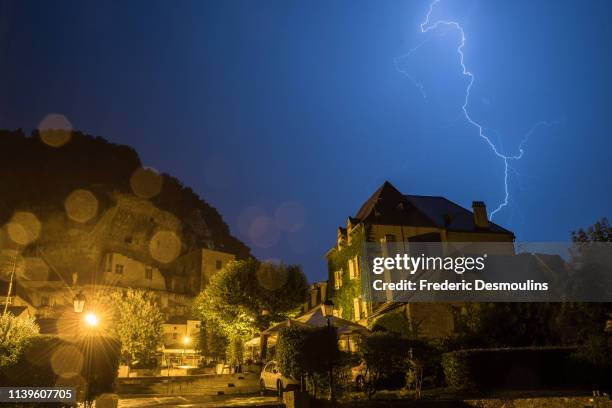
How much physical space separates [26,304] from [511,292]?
55457 millimetres

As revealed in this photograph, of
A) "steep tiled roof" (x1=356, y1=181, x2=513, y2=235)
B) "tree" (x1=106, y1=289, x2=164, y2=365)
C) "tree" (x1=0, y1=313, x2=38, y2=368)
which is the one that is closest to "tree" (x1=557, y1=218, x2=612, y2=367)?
"steep tiled roof" (x1=356, y1=181, x2=513, y2=235)

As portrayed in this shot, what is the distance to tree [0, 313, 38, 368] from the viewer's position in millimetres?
17078

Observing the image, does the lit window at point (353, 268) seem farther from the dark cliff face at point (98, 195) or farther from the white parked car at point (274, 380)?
the dark cliff face at point (98, 195)

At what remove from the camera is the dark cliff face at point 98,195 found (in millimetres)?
70688

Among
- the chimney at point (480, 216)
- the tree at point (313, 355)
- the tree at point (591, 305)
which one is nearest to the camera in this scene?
the tree at point (313, 355)

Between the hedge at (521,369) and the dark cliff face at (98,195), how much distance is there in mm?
63435

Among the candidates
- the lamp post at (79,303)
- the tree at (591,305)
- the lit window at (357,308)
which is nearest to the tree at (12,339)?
the lamp post at (79,303)

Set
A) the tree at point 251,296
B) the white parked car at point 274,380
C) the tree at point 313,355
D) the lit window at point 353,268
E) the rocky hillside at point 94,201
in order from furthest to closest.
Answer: the rocky hillside at point 94,201 → the tree at point 251,296 → the lit window at point 353,268 → the white parked car at point 274,380 → the tree at point 313,355

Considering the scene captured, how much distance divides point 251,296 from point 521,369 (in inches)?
1052

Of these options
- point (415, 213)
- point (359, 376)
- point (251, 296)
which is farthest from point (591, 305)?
point (251, 296)

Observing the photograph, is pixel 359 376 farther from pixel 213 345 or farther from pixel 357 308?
pixel 213 345

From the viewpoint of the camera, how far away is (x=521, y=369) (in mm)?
17797

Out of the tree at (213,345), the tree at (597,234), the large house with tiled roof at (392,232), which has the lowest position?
the tree at (213,345)

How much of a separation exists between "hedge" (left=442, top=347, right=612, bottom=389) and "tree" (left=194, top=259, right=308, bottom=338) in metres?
24.8
